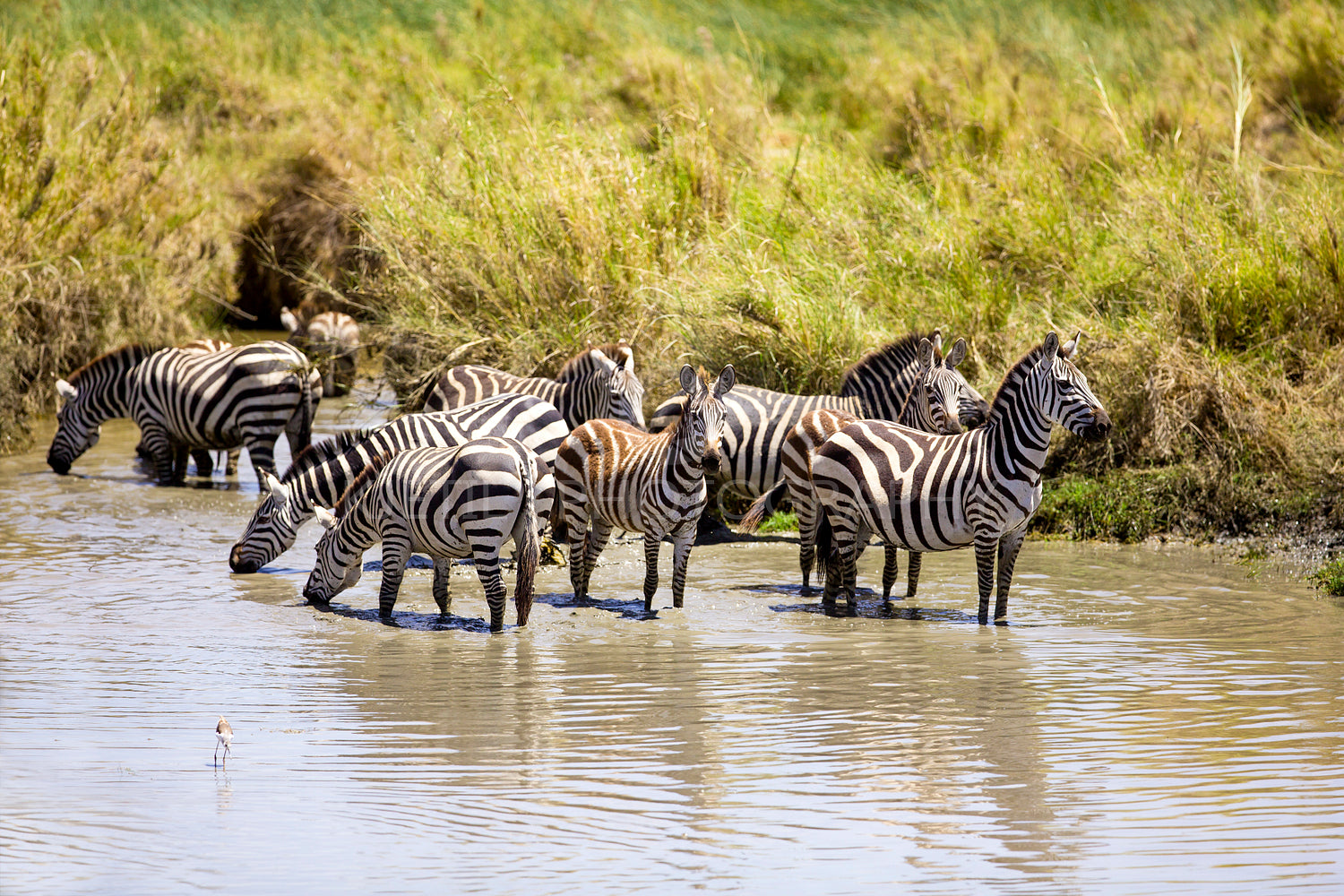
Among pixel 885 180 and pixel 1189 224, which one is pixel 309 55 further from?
pixel 1189 224

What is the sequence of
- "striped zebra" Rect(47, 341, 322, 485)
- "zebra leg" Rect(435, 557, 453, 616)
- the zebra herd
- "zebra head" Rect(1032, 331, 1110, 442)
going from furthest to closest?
"striped zebra" Rect(47, 341, 322, 485) < "zebra leg" Rect(435, 557, 453, 616) < "zebra head" Rect(1032, 331, 1110, 442) < the zebra herd

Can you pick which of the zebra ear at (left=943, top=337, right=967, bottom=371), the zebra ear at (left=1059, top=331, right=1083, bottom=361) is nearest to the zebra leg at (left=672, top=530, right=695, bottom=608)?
the zebra ear at (left=943, top=337, right=967, bottom=371)

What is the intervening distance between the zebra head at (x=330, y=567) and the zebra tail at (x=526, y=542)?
1.20 metres

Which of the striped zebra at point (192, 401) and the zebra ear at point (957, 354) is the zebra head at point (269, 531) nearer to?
the striped zebra at point (192, 401)

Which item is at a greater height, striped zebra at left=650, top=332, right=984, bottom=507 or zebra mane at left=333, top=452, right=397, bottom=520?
striped zebra at left=650, top=332, right=984, bottom=507

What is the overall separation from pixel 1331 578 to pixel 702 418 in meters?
3.94

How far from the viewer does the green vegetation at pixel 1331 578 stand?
350 inches

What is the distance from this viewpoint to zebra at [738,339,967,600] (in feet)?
30.5

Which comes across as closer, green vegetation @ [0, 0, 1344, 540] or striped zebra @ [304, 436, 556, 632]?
striped zebra @ [304, 436, 556, 632]

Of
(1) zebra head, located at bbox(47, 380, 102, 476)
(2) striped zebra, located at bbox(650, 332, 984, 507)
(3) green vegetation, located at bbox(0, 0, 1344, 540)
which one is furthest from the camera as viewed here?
(1) zebra head, located at bbox(47, 380, 102, 476)

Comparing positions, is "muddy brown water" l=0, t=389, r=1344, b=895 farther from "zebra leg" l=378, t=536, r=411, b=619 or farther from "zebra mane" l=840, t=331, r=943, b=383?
"zebra mane" l=840, t=331, r=943, b=383

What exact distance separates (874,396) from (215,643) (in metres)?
4.93

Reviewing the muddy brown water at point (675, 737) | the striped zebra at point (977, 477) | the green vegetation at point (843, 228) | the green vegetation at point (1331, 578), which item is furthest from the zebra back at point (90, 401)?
the green vegetation at point (1331, 578)

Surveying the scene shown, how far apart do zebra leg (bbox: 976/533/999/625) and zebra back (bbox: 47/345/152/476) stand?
8.42 metres
